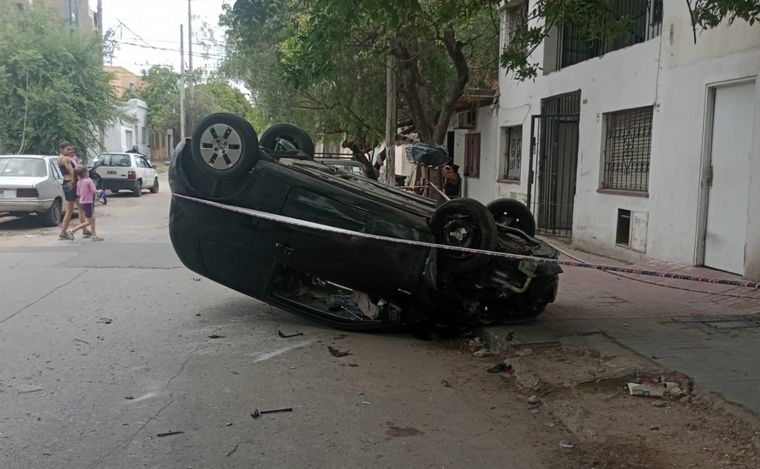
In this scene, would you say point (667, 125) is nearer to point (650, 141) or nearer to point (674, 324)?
point (650, 141)

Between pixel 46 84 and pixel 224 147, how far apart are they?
17926 mm

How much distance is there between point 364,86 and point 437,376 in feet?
46.9

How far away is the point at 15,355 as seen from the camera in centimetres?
536

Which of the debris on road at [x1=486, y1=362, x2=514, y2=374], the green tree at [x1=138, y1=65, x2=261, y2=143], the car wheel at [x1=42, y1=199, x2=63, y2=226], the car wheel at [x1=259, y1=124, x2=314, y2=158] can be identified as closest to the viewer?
the debris on road at [x1=486, y1=362, x2=514, y2=374]

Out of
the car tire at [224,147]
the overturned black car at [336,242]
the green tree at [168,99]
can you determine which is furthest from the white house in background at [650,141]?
the green tree at [168,99]

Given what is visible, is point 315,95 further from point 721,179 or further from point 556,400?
point 556,400

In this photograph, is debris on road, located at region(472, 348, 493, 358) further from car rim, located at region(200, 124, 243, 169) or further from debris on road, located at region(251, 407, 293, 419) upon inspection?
car rim, located at region(200, 124, 243, 169)

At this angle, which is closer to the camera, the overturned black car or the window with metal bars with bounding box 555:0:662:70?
the overturned black car

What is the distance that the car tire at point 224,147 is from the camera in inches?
228

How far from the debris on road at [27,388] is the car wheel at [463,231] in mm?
3359

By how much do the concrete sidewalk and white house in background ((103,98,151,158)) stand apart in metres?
32.3

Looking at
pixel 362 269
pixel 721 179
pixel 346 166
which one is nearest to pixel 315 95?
pixel 346 166

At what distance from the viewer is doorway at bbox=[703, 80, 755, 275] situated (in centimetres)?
816

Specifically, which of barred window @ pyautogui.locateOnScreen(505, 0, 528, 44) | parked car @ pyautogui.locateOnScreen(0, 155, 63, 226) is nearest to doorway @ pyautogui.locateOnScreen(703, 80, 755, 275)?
barred window @ pyautogui.locateOnScreen(505, 0, 528, 44)
